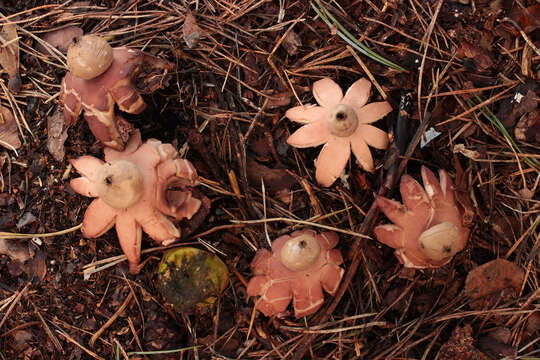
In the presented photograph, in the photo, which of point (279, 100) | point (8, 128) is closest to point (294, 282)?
point (279, 100)

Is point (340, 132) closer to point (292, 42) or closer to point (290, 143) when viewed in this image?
point (290, 143)

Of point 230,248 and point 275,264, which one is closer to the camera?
point 275,264

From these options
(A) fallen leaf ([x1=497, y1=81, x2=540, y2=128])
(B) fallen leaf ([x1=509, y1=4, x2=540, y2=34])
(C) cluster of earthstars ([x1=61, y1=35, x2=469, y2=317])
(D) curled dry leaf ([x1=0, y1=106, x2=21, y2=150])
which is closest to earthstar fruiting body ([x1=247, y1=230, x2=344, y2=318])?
(C) cluster of earthstars ([x1=61, y1=35, x2=469, y2=317])

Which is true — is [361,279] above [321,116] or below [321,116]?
below

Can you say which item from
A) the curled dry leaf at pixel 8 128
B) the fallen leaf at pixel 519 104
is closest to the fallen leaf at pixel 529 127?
the fallen leaf at pixel 519 104

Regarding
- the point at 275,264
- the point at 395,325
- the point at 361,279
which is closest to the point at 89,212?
the point at 275,264

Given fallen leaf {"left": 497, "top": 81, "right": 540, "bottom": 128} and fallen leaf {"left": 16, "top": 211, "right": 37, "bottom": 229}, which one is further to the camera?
fallen leaf {"left": 16, "top": 211, "right": 37, "bottom": 229}

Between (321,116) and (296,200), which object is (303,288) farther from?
(321,116)

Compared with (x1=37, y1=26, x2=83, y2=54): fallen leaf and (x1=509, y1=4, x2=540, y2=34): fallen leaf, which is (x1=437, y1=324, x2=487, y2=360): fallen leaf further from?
(x1=37, y1=26, x2=83, y2=54): fallen leaf
